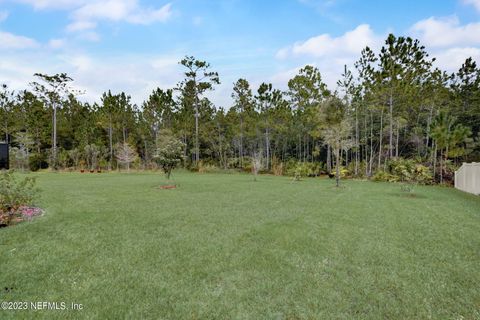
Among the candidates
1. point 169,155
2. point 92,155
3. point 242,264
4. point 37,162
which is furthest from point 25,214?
point 37,162

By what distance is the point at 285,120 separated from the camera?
Answer: 2062 centimetres

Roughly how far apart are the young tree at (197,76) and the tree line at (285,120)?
0.08 metres

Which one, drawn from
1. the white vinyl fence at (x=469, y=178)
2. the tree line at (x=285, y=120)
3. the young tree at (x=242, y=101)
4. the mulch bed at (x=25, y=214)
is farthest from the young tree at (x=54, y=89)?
the white vinyl fence at (x=469, y=178)

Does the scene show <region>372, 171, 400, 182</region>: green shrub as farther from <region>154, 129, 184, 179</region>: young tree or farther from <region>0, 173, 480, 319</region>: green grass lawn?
<region>154, 129, 184, 179</region>: young tree

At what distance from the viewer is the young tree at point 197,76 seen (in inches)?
853

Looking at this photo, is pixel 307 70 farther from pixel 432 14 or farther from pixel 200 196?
pixel 200 196

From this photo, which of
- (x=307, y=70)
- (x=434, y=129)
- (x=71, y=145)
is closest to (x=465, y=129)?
(x=434, y=129)

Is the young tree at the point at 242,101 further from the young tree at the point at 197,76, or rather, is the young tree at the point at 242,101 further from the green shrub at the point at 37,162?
the green shrub at the point at 37,162

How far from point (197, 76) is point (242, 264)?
20542 mm

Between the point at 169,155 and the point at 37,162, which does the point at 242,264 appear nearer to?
the point at 169,155

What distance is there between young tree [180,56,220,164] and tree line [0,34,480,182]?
3.0 inches

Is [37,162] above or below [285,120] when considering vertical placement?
below

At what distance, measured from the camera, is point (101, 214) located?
213 inches

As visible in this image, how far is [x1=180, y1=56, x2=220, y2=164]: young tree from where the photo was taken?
21.7 m
